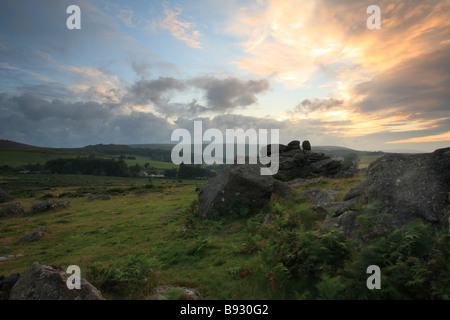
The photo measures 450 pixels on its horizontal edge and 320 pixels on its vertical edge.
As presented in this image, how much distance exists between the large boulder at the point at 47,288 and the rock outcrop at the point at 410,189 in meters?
7.82

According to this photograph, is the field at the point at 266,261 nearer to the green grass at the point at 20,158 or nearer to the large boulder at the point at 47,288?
the large boulder at the point at 47,288

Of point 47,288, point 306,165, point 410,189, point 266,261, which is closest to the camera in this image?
point 47,288

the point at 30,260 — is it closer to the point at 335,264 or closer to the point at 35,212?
the point at 335,264

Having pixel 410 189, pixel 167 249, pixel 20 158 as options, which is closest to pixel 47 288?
pixel 167 249

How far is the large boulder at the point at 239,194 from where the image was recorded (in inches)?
597

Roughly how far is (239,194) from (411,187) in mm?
9447

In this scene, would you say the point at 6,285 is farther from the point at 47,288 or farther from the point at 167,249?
the point at 167,249

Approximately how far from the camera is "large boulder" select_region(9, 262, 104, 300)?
5176 mm

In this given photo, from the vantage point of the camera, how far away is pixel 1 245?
15.3 m

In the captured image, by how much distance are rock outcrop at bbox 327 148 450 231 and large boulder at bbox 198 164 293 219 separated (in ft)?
21.5

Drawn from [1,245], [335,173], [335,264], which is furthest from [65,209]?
[335,173]

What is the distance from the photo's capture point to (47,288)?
5309 millimetres

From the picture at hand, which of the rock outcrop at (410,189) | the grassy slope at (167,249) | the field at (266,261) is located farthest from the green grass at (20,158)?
the rock outcrop at (410,189)

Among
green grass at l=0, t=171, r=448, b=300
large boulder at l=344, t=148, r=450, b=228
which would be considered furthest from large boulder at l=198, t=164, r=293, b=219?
large boulder at l=344, t=148, r=450, b=228
